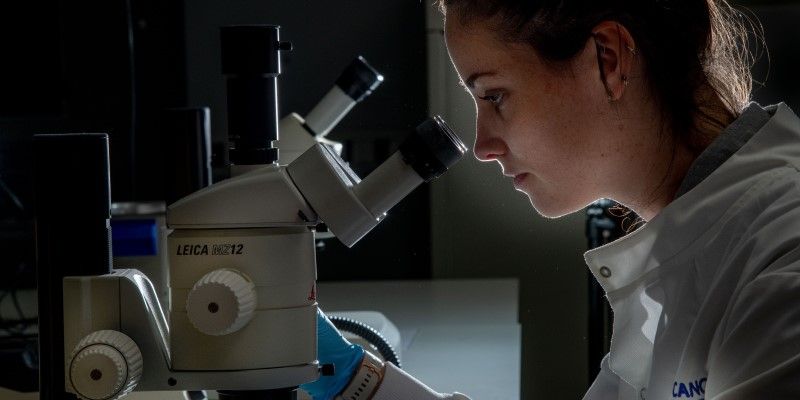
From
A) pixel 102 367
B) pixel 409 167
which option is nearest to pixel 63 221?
pixel 102 367

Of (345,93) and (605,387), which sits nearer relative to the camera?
(605,387)

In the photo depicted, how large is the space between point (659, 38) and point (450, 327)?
3.32ft

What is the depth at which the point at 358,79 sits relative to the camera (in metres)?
1.46

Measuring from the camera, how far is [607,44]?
2.98ft

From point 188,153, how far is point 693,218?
0.83 m

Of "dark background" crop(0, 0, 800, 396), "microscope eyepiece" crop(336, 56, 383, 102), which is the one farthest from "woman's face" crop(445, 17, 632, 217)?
"dark background" crop(0, 0, 800, 396)

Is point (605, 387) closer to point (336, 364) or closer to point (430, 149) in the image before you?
point (336, 364)

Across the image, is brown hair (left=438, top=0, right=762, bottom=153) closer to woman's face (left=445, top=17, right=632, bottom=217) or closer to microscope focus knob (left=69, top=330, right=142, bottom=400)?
woman's face (left=445, top=17, right=632, bottom=217)

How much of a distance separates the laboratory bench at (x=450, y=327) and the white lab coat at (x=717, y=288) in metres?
0.32

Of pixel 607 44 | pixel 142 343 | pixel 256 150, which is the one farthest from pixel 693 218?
pixel 142 343

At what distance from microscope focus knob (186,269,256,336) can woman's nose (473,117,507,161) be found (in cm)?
33

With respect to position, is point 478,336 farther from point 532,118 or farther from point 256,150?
point 256,150

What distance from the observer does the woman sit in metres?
0.85

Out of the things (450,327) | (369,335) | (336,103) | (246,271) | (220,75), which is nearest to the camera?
(246,271)
